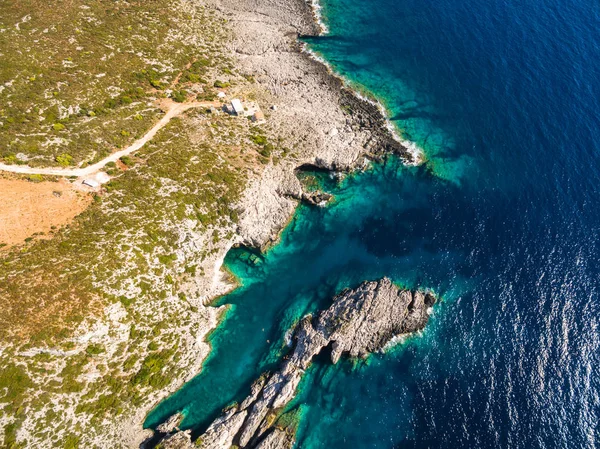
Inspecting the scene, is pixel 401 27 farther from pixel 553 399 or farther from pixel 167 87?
pixel 553 399

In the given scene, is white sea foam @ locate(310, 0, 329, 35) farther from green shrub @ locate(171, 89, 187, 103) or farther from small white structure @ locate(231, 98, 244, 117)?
green shrub @ locate(171, 89, 187, 103)

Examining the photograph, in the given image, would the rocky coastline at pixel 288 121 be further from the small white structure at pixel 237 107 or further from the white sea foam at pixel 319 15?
the small white structure at pixel 237 107

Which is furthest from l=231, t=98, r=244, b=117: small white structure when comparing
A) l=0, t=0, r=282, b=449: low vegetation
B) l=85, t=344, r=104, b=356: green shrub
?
l=85, t=344, r=104, b=356: green shrub

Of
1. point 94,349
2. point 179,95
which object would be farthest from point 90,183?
point 179,95

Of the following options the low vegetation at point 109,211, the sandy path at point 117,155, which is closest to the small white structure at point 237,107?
the low vegetation at point 109,211

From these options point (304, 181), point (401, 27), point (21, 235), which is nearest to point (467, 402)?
point (304, 181)

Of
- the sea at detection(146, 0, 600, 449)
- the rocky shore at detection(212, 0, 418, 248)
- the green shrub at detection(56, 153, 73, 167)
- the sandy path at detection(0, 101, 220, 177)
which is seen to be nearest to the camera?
the sea at detection(146, 0, 600, 449)
